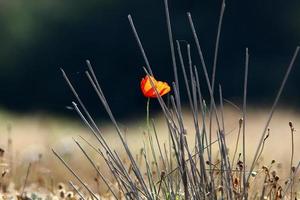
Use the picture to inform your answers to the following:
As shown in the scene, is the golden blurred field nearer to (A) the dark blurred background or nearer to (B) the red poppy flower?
(B) the red poppy flower

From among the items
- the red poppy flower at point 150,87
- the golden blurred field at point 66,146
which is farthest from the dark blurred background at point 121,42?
the red poppy flower at point 150,87

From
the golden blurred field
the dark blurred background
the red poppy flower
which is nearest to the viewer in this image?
the red poppy flower

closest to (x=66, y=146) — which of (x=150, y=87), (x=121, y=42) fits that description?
(x=150, y=87)

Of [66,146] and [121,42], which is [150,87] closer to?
[66,146]

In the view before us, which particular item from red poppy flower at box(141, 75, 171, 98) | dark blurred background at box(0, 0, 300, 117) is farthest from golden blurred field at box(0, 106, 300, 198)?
dark blurred background at box(0, 0, 300, 117)

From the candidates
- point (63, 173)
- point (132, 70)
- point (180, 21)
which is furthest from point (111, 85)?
point (63, 173)

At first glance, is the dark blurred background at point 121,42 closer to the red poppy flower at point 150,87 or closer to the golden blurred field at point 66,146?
the golden blurred field at point 66,146

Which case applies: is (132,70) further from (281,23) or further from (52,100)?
(281,23)

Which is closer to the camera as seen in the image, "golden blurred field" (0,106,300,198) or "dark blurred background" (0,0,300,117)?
"golden blurred field" (0,106,300,198)
